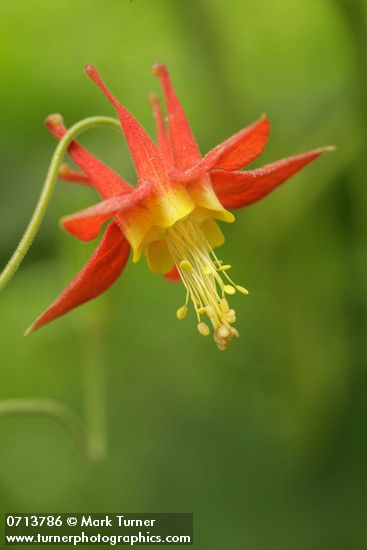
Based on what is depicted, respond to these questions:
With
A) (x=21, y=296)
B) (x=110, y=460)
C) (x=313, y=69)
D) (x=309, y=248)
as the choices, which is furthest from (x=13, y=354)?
(x=313, y=69)

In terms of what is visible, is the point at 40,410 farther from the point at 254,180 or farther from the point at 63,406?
the point at 254,180

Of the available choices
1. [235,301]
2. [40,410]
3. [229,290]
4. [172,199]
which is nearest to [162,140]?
[172,199]

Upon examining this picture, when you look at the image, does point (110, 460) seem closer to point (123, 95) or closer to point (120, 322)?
point (120, 322)

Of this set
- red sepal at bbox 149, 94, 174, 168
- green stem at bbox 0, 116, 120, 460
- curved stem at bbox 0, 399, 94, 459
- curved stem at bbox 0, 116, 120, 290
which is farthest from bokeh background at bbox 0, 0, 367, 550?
curved stem at bbox 0, 116, 120, 290

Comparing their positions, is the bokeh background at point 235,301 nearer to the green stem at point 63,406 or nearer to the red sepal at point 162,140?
the green stem at point 63,406

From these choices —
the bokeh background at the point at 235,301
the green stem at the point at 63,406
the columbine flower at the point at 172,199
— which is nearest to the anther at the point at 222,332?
the columbine flower at the point at 172,199

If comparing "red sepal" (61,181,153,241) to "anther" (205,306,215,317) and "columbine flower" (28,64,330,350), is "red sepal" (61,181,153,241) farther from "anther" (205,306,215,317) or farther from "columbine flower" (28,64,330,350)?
"anther" (205,306,215,317)
